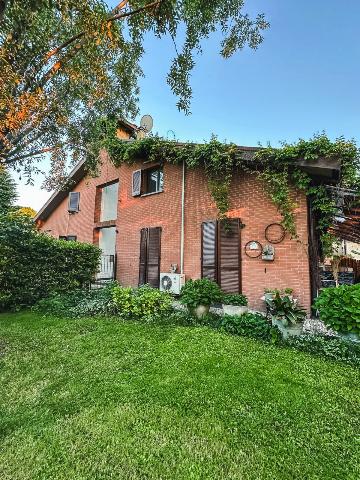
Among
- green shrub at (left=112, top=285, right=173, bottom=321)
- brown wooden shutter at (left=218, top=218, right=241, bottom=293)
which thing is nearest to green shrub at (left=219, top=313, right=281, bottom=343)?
green shrub at (left=112, top=285, right=173, bottom=321)

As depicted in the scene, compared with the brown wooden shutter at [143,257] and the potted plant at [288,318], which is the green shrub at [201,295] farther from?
the brown wooden shutter at [143,257]

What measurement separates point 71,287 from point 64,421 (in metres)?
6.91

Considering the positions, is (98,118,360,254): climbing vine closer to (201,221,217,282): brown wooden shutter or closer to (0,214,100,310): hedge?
(201,221,217,282): brown wooden shutter

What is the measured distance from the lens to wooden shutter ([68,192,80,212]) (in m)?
15.1

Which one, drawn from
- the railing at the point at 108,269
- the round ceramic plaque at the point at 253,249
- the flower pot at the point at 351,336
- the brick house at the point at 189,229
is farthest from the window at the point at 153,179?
the flower pot at the point at 351,336

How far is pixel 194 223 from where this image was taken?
29.2ft

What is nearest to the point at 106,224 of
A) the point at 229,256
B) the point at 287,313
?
the point at 229,256

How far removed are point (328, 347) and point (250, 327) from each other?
4.88 feet

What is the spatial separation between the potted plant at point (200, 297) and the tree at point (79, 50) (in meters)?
4.98

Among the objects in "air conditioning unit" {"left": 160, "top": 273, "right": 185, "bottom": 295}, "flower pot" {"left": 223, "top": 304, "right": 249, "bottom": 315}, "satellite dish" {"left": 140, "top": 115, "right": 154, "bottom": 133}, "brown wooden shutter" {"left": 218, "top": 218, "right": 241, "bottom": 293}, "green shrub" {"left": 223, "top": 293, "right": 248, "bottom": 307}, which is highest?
"satellite dish" {"left": 140, "top": 115, "right": 154, "bottom": 133}

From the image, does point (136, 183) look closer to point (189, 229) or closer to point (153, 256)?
point (153, 256)

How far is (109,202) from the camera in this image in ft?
44.1

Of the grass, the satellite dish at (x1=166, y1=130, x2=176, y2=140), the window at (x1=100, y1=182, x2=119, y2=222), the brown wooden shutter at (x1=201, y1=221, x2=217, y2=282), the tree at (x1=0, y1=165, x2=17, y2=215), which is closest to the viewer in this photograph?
the grass

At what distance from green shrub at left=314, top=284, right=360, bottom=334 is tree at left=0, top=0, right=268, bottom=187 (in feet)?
19.5
